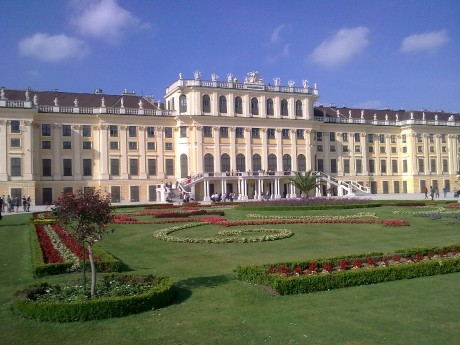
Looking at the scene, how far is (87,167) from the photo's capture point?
58875 mm

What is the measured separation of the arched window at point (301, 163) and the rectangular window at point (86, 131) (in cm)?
2891

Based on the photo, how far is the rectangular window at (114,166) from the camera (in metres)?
59.6

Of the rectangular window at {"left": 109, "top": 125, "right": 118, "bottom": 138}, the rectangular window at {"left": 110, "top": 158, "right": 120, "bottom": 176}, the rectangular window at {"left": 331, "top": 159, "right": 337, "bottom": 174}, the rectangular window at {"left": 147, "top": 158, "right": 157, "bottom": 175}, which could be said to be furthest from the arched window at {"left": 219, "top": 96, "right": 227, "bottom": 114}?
the rectangular window at {"left": 331, "top": 159, "right": 337, "bottom": 174}

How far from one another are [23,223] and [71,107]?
32320mm

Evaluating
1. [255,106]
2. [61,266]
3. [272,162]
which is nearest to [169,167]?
[272,162]

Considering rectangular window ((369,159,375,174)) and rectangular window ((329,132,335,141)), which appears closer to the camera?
rectangular window ((329,132,335,141))

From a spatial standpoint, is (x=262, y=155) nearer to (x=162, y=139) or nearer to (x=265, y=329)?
(x=162, y=139)

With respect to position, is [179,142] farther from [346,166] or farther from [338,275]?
[338,275]

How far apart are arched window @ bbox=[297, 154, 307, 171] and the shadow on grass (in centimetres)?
5520

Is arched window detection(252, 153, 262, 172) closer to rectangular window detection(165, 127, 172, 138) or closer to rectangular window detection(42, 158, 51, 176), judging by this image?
rectangular window detection(165, 127, 172, 138)

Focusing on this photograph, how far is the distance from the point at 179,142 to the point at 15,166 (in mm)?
20086

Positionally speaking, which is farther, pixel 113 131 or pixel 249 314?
pixel 113 131

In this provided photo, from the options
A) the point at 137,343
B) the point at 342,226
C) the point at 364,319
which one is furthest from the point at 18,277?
the point at 342,226

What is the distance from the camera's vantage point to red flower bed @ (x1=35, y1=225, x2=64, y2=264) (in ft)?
47.5
